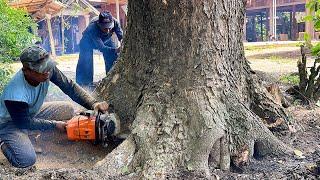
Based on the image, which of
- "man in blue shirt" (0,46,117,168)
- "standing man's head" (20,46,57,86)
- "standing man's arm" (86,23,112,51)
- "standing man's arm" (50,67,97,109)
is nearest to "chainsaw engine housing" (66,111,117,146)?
"man in blue shirt" (0,46,117,168)

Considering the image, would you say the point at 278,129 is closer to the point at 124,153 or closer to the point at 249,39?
the point at 124,153

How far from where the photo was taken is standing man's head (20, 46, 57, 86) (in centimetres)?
339

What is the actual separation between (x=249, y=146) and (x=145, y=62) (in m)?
1.17

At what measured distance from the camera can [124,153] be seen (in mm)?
3238

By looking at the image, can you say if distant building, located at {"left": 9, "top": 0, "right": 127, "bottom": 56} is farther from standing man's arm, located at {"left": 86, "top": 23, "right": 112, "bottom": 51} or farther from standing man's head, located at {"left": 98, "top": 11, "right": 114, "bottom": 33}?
standing man's head, located at {"left": 98, "top": 11, "right": 114, "bottom": 33}

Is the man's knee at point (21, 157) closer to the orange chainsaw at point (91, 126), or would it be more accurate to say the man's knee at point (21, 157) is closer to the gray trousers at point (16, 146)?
the gray trousers at point (16, 146)

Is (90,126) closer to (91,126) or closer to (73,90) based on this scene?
(91,126)

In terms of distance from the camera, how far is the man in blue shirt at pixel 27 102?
11.3 feet

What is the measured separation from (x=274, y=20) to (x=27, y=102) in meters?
22.0

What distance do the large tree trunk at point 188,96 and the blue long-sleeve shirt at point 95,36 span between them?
2826 mm

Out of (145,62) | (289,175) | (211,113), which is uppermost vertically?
(145,62)

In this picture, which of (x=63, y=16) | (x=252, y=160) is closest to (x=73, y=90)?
(x=252, y=160)

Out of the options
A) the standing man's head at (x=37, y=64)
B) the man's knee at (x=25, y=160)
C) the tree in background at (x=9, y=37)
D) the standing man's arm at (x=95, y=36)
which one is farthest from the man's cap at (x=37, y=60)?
the standing man's arm at (x=95, y=36)

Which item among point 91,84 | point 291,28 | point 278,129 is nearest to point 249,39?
point 291,28
